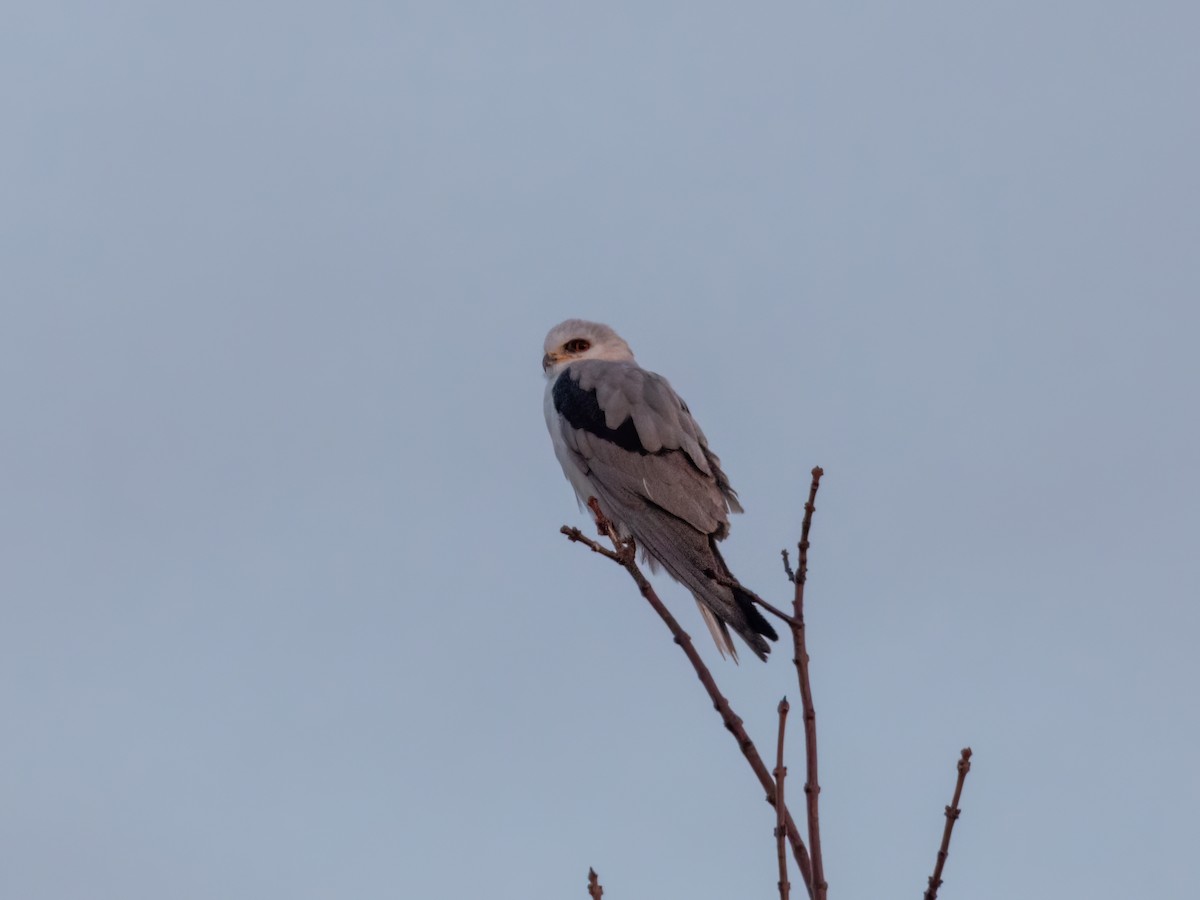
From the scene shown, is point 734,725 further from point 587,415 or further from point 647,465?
point 587,415

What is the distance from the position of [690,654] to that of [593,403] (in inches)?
154

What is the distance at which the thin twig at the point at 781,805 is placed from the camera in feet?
7.20

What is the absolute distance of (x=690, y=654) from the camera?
2.71 m

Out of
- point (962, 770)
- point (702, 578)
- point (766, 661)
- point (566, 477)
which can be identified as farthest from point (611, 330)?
point (962, 770)

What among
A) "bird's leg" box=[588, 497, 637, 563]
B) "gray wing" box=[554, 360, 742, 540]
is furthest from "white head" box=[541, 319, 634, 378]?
"bird's leg" box=[588, 497, 637, 563]

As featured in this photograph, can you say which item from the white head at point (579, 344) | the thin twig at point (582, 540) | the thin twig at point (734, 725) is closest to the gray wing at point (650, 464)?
the white head at point (579, 344)

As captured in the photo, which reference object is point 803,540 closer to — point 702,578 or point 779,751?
point 779,751

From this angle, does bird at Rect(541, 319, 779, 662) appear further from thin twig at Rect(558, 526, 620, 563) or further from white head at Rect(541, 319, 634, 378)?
thin twig at Rect(558, 526, 620, 563)

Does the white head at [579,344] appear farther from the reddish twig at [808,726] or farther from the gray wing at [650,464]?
the reddish twig at [808,726]

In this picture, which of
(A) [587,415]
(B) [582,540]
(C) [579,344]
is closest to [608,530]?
(B) [582,540]

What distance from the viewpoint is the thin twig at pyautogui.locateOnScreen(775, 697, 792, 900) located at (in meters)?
2.20

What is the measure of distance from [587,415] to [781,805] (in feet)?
14.0

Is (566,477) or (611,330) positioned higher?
(611,330)

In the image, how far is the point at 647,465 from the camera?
20.4 ft
